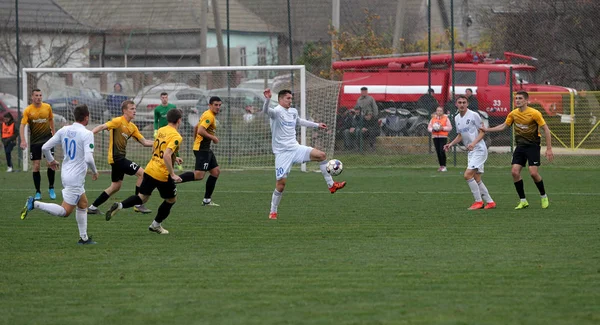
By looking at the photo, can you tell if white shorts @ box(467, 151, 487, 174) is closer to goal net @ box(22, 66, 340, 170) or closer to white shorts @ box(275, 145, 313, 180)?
white shorts @ box(275, 145, 313, 180)

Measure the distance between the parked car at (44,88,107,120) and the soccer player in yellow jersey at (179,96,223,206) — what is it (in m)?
8.79

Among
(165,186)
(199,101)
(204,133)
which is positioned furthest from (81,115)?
(199,101)

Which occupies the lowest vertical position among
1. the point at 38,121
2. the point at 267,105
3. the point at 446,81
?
the point at 38,121

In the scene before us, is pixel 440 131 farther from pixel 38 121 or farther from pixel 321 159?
pixel 38 121

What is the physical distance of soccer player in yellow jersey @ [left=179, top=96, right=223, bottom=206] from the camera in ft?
47.9

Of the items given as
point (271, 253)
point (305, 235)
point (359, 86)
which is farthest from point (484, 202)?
point (359, 86)

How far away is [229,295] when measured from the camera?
7.32 metres

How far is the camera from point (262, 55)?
35.6 meters

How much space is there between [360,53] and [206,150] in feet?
54.1

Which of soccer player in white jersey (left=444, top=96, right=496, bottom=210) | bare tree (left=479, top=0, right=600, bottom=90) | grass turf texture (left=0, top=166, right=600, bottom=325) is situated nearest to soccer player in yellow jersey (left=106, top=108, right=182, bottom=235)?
grass turf texture (left=0, top=166, right=600, bottom=325)

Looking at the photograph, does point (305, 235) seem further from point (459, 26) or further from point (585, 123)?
point (459, 26)

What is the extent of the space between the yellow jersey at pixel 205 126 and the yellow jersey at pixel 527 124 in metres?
4.87

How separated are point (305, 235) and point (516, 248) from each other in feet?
8.76

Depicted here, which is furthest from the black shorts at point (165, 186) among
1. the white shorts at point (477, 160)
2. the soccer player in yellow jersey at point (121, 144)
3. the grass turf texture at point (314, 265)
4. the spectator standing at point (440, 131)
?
the spectator standing at point (440, 131)
